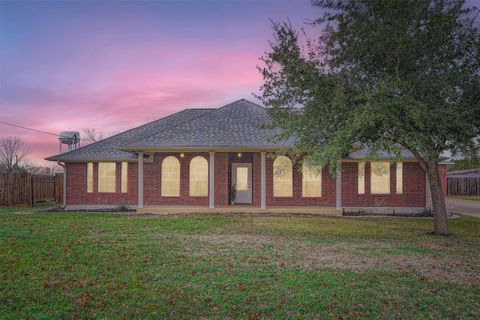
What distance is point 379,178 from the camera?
61.3 feet

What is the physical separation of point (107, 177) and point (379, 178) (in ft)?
46.2

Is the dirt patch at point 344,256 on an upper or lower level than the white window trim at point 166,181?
lower

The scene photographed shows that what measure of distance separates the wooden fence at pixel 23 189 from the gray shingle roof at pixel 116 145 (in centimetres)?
396

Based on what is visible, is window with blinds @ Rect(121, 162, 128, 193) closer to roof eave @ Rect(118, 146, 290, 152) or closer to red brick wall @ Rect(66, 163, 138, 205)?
red brick wall @ Rect(66, 163, 138, 205)

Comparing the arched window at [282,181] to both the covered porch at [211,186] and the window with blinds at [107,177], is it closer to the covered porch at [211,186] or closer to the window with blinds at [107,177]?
the covered porch at [211,186]

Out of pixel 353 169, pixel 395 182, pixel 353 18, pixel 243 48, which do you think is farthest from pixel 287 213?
pixel 353 18

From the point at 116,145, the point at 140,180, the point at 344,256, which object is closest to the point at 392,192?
the point at 344,256

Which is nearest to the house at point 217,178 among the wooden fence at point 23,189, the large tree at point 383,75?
the wooden fence at point 23,189

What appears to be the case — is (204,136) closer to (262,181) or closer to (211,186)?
(211,186)

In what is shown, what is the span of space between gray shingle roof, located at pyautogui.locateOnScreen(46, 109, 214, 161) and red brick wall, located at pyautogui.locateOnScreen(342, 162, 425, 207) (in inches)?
421

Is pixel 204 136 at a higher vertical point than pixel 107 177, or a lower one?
higher

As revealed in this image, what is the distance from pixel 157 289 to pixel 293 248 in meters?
4.37

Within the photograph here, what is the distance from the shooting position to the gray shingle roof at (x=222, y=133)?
1727 cm

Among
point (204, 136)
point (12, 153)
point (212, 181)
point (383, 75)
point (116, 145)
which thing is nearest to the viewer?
point (383, 75)
